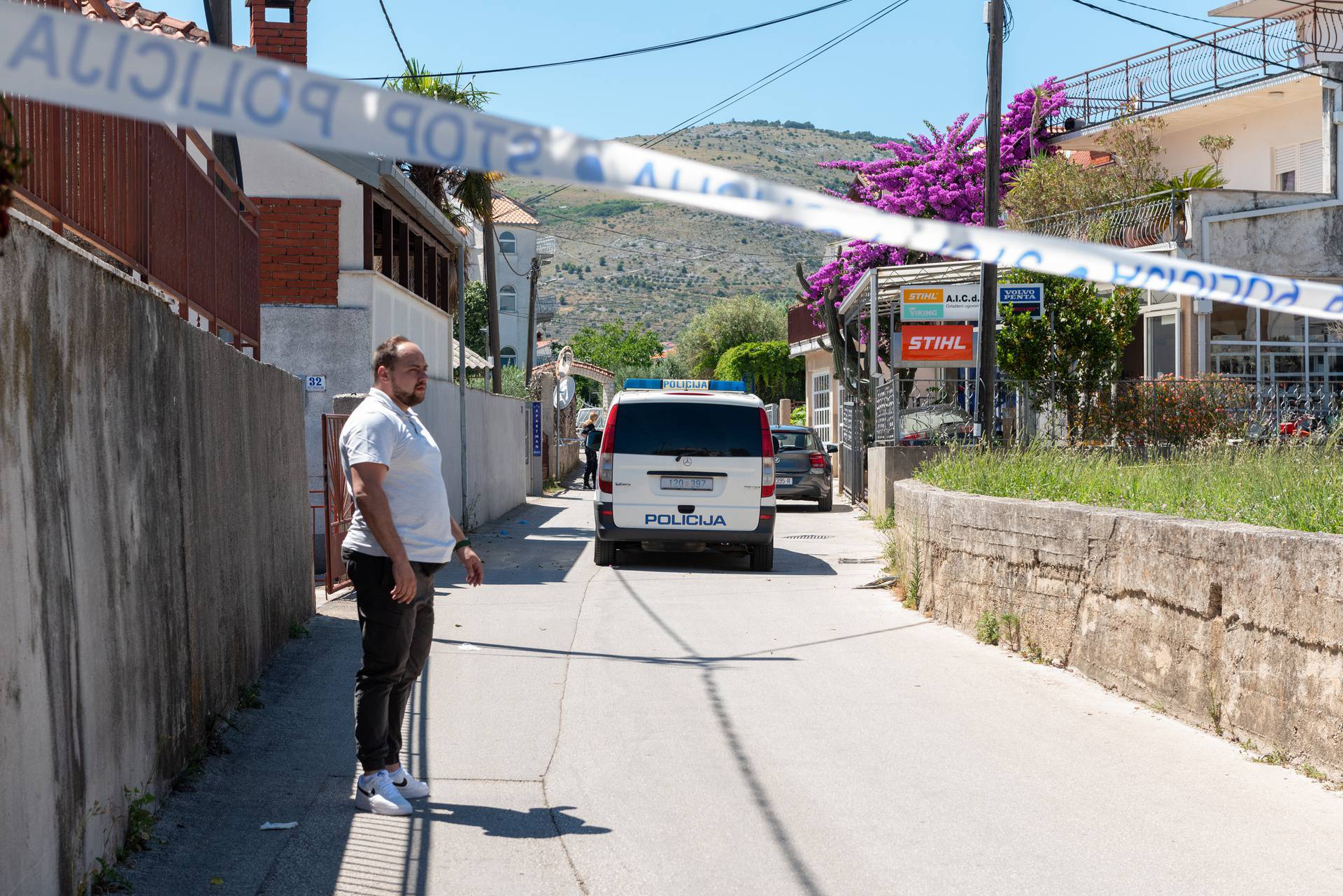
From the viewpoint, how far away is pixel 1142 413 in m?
18.8

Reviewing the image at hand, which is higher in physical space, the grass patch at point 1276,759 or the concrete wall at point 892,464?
the concrete wall at point 892,464

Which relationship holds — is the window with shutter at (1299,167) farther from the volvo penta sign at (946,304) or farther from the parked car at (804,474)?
the volvo penta sign at (946,304)

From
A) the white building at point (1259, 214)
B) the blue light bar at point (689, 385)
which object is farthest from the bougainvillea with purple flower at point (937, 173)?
the blue light bar at point (689, 385)

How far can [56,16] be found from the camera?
8.32 ft

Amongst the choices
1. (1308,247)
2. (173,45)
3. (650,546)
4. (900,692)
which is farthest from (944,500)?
(1308,247)

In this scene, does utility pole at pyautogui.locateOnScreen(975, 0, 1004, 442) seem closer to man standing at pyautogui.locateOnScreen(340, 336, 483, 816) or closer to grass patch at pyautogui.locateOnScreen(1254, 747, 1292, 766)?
grass patch at pyautogui.locateOnScreen(1254, 747, 1292, 766)

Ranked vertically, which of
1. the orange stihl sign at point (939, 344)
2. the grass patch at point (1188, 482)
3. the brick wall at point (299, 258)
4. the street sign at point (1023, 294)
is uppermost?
the brick wall at point (299, 258)

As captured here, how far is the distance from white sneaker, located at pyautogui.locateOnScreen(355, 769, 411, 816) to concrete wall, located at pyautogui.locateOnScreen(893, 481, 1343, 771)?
3751 mm

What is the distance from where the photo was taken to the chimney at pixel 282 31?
19.1 metres

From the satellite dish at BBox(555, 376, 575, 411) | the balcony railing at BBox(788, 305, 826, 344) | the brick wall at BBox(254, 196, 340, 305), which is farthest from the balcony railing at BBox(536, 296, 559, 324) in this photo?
the brick wall at BBox(254, 196, 340, 305)

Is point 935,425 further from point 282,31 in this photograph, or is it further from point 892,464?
point 282,31

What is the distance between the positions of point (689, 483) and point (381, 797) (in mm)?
9508

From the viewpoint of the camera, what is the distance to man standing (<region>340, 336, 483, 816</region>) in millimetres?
5223

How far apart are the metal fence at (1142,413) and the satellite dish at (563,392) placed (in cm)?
2079
